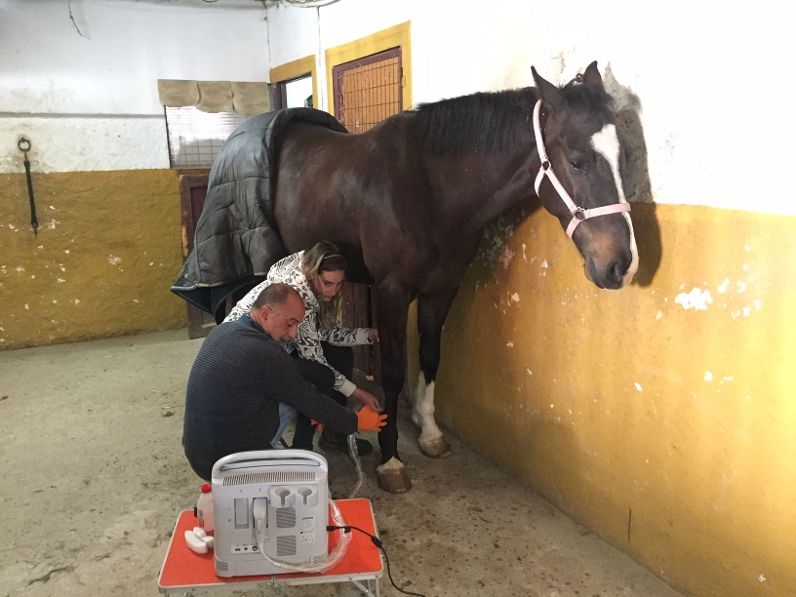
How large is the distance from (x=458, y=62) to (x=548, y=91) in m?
0.92

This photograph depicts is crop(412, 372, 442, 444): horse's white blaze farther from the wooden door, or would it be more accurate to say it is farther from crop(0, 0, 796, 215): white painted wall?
crop(0, 0, 796, 215): white painted wall

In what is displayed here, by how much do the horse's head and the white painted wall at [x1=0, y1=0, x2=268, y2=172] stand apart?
341 cm

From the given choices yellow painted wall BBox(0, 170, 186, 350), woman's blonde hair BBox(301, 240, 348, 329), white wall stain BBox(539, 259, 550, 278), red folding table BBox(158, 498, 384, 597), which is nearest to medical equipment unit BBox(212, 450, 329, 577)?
red folding table BBox(158, 498, 384, 597)

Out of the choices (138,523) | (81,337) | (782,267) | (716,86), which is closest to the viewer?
(782,267)

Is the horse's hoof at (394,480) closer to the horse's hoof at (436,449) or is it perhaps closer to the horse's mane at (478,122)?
the horse's hoof at (436,449)

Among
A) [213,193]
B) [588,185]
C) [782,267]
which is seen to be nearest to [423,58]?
[213,193]

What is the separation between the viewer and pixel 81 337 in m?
4.45

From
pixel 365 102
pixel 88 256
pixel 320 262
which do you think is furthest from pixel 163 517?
pixel 88 256

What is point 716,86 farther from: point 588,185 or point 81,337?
point 81,337

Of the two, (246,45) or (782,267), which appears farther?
(246,45)

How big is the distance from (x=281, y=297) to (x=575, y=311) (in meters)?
1.00

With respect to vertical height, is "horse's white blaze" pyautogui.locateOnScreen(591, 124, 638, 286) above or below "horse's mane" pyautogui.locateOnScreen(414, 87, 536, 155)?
below

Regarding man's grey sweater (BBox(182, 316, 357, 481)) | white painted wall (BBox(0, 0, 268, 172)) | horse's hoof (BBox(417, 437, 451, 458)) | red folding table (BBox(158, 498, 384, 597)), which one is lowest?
horse's hoof (BBox(417, 437, 451, 458))

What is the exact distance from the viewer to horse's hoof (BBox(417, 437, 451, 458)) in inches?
105
